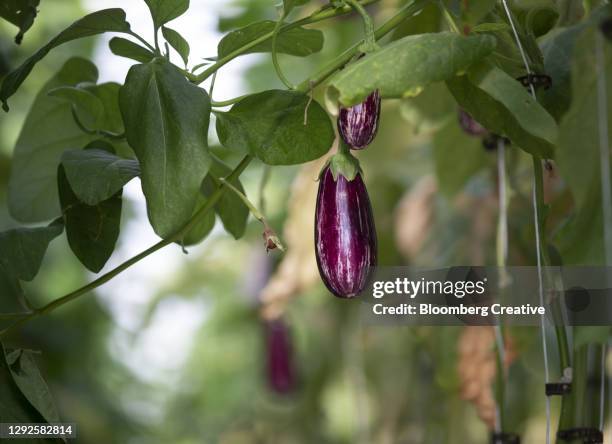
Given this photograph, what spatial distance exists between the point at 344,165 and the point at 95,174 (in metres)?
0.09

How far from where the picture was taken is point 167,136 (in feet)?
1.05

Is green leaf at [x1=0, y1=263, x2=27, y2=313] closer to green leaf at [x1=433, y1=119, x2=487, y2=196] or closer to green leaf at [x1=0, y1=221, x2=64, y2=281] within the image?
green leaf at [x1=0, y1=221, x2=64, y2=281]

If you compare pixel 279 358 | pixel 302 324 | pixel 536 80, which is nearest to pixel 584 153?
pixel 536 80

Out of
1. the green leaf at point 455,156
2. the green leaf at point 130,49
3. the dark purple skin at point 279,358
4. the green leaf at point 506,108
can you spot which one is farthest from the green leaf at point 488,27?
the dark purple skin at point 279,358

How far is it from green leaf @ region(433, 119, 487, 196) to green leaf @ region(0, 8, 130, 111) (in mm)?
291

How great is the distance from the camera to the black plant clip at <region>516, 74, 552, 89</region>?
13.2 inches

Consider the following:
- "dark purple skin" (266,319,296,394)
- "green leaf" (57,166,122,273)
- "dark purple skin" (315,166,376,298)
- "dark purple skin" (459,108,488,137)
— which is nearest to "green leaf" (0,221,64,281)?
"green leaf" (57,166,122,273)

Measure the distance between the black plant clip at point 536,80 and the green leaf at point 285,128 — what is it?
76 mm

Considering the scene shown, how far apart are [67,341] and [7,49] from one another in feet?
1.22

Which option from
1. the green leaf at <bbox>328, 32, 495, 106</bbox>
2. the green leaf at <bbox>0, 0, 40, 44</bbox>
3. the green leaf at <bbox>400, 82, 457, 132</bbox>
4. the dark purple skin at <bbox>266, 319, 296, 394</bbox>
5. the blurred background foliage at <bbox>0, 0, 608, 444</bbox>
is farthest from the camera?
the dark purple skin at <bbox>266, 319, 296, 394</bbox>

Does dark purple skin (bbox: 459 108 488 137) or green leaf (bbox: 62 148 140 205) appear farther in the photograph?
dark purple skin (bbox: 459 108 488 137)

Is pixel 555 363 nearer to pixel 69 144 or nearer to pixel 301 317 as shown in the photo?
pixel 69 144

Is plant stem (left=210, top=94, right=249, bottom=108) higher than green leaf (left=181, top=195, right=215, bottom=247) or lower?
higher

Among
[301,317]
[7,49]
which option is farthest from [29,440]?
[301,317]
